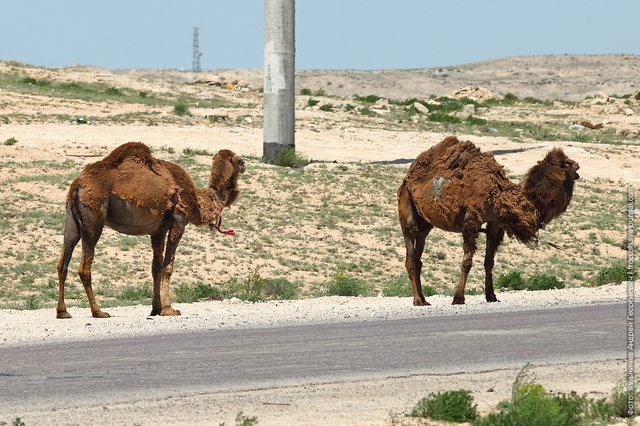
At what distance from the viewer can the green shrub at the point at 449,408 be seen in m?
10.7

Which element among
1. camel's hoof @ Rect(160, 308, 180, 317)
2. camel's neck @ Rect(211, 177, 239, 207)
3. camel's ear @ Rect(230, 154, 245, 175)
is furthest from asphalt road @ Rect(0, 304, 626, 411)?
camel's ear @ Rect(230, 154, 245, 175)

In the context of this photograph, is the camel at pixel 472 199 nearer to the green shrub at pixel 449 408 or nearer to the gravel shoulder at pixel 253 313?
the gravel shoulder at pixel 253 313

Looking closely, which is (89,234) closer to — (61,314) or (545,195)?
Result: (61,314)

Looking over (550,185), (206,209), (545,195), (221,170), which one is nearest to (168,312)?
(206,209)

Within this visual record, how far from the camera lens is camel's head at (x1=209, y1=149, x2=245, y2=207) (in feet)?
66.0

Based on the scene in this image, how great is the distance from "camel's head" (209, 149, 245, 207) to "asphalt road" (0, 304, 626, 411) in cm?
369

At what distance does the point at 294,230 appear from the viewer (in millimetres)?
31422

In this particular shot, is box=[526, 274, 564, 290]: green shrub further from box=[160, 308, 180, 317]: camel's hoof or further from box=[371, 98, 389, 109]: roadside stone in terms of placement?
box=[371, 98, 389, 109]: roadside stone

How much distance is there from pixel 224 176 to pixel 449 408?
990 centimetres

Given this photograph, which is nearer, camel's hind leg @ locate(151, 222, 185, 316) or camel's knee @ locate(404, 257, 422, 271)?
camel's hind leg @ locate(151, 222, 185, 316)

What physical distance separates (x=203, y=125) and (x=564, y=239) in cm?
1791

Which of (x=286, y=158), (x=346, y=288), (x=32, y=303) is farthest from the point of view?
(x=286, y=158)

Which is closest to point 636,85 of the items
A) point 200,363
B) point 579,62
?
point 579,62

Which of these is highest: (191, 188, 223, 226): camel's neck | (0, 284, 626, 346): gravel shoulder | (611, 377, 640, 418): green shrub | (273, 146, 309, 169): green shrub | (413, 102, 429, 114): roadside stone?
(191, 188, 223, 226): camel's neck
